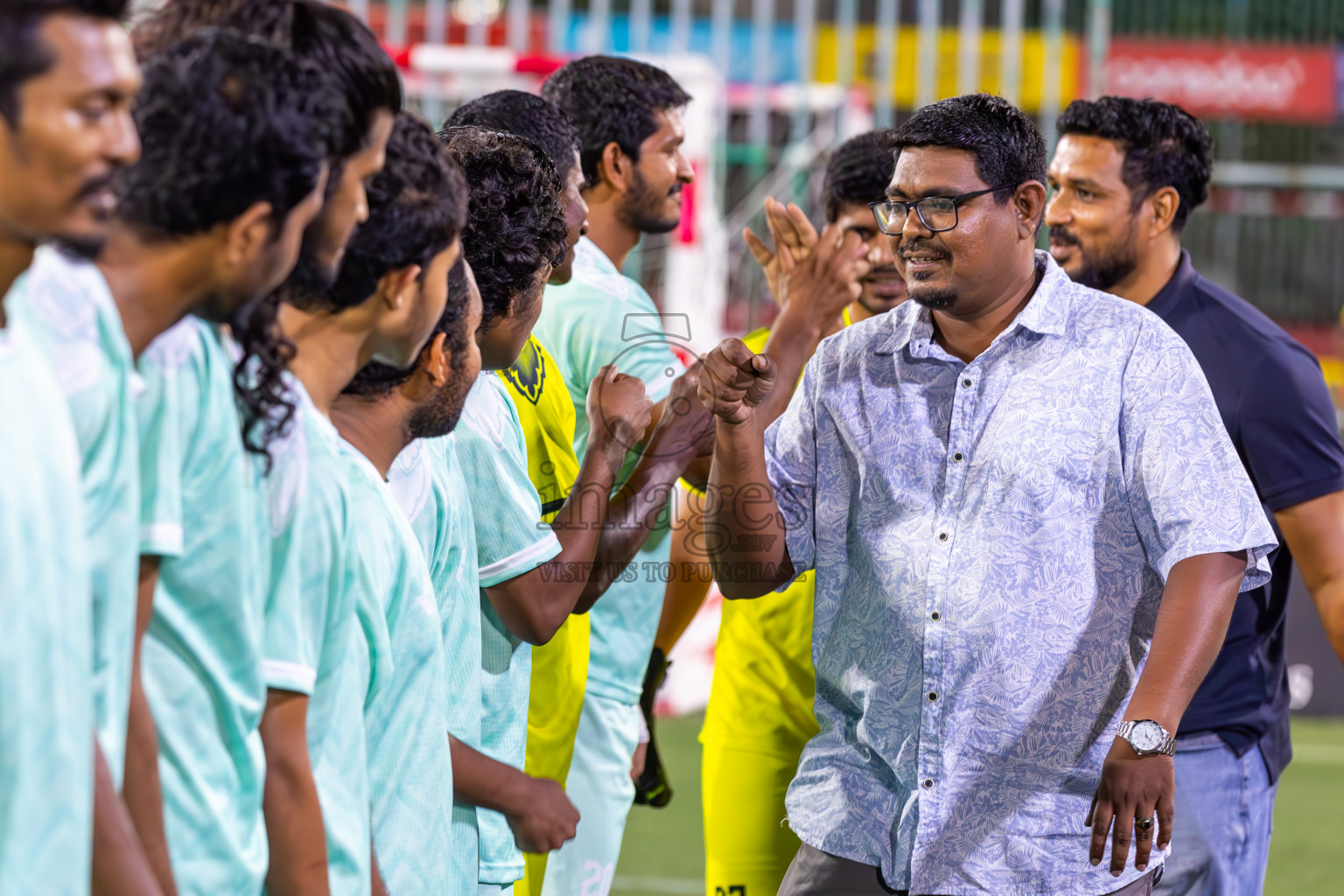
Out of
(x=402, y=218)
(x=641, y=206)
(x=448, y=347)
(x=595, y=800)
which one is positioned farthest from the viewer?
(x=641, y=206)

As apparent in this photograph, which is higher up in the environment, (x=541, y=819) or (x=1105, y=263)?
(x=1105, y=263)

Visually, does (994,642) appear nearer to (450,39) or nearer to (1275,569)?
(1275,569)

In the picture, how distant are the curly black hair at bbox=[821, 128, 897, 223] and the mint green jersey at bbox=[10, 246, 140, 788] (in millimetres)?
2437

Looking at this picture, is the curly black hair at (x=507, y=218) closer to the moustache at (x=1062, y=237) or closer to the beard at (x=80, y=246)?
the beard at (x=80, y=246)

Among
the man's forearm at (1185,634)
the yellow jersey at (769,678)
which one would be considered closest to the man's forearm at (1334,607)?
the man's forearm at (1185,634)

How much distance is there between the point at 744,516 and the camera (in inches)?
87.4

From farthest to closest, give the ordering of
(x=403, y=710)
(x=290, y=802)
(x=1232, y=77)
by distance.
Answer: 1. (x=1232, y=77)
2. (x=403, y=710)
3. (x=290, y=802)

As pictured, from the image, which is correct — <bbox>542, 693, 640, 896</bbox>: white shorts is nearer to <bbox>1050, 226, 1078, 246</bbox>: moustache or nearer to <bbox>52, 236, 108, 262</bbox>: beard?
<bbox>1050, 226, 1078, 246</bbox>: moustache

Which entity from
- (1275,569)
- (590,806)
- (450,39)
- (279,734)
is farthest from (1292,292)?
(279,734)

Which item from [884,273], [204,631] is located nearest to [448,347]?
[204,631]

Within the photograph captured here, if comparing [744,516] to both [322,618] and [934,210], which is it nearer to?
[934,210]

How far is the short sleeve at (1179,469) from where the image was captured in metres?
2.03

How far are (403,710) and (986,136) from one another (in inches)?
52.7

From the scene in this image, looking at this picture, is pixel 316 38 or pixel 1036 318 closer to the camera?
pixel 316 38
